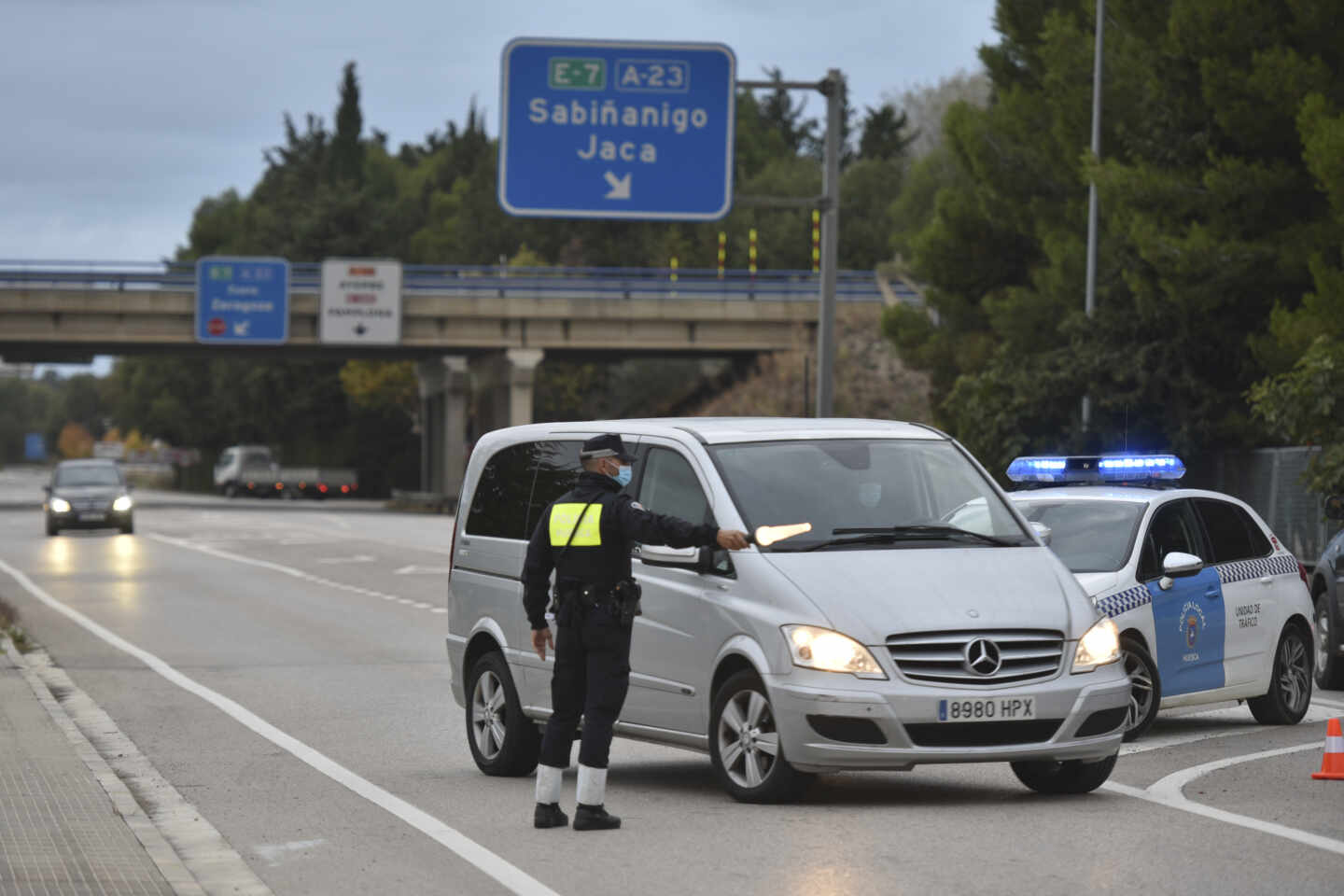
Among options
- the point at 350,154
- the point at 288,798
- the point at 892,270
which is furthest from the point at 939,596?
the point at 350,154

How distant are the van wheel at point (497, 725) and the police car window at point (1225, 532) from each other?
4.59 m

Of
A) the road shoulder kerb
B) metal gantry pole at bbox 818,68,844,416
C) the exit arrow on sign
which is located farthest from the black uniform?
the exit arrow on sign

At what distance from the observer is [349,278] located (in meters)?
66.4

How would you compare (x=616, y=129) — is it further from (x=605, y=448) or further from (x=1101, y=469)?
(x=605, y=448)

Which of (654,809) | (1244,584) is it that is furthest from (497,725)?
(1244,584)

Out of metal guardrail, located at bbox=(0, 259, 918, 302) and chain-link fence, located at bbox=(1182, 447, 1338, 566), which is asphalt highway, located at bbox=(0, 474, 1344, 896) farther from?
metal guardrail, located at bbox=(0, 259, 918, 302)

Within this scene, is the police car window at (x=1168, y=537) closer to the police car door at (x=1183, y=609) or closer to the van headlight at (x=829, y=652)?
the police car door at (x=1183, y=609)

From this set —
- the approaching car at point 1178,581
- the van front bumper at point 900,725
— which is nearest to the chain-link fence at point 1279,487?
the approaching car at point 1178,581

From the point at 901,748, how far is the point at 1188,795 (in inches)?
65.4

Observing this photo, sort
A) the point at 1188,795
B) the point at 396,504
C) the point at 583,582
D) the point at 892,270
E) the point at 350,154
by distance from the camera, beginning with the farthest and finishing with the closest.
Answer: the point at 350,154, the point at 396,504, the point at 892,270, the point at 1188,795, the point at 583,582

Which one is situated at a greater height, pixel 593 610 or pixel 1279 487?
pixel 1279 487

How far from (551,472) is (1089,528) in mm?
3679

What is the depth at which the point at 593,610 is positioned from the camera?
8914mm

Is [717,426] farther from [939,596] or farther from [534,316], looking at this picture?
[534,316]
